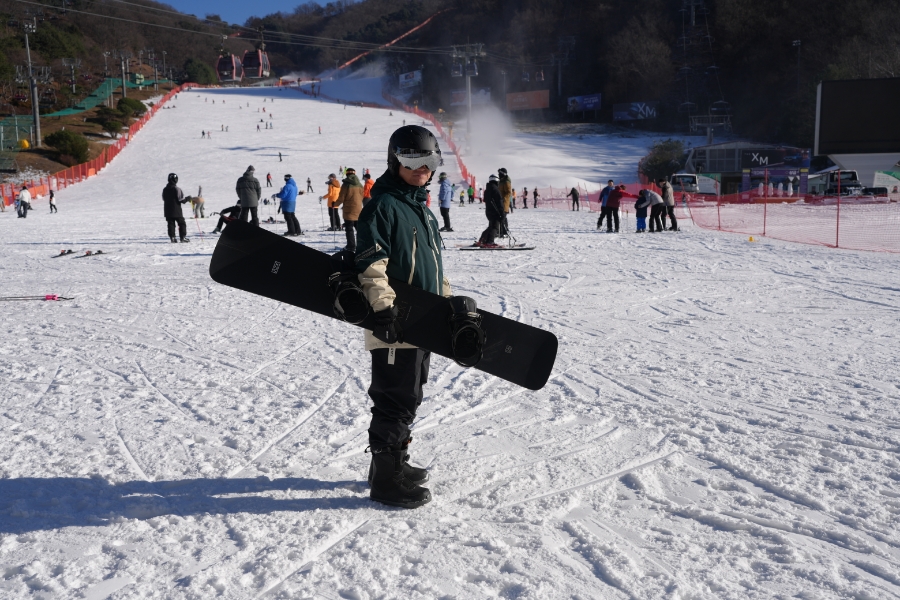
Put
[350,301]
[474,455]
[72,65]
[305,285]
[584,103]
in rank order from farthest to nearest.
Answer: [584,103], [72,65], [474,455], [305,285], [350,301]

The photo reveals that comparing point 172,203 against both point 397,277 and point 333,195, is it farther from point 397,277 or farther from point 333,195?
point 397,277

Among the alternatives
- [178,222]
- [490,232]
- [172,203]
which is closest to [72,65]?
[178,222]

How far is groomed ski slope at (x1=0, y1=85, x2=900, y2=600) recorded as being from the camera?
2.20m

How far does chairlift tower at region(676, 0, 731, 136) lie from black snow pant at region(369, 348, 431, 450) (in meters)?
64.5

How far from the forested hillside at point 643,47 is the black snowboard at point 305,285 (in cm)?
4954

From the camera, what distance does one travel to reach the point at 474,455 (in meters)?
3.18

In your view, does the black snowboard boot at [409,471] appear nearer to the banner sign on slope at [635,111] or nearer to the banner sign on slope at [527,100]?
the banner sign on slope at [635,111]

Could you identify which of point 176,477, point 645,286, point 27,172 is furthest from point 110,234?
point 27,172

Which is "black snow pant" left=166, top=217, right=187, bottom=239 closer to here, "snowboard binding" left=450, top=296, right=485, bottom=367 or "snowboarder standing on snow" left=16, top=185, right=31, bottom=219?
"snowboard binding" left=450, top=296, right=485, bottom=367

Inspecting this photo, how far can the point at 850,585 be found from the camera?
2072 mm

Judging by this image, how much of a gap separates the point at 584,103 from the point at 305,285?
76.1 meters

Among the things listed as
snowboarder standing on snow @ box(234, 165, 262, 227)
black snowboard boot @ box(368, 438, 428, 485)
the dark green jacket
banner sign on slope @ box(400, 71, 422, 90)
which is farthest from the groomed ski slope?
banner sign on slope @ box(400, 71, 422, 90)

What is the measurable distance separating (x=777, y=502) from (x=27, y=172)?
151ft

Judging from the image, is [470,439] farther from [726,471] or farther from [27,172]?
[27,172]
